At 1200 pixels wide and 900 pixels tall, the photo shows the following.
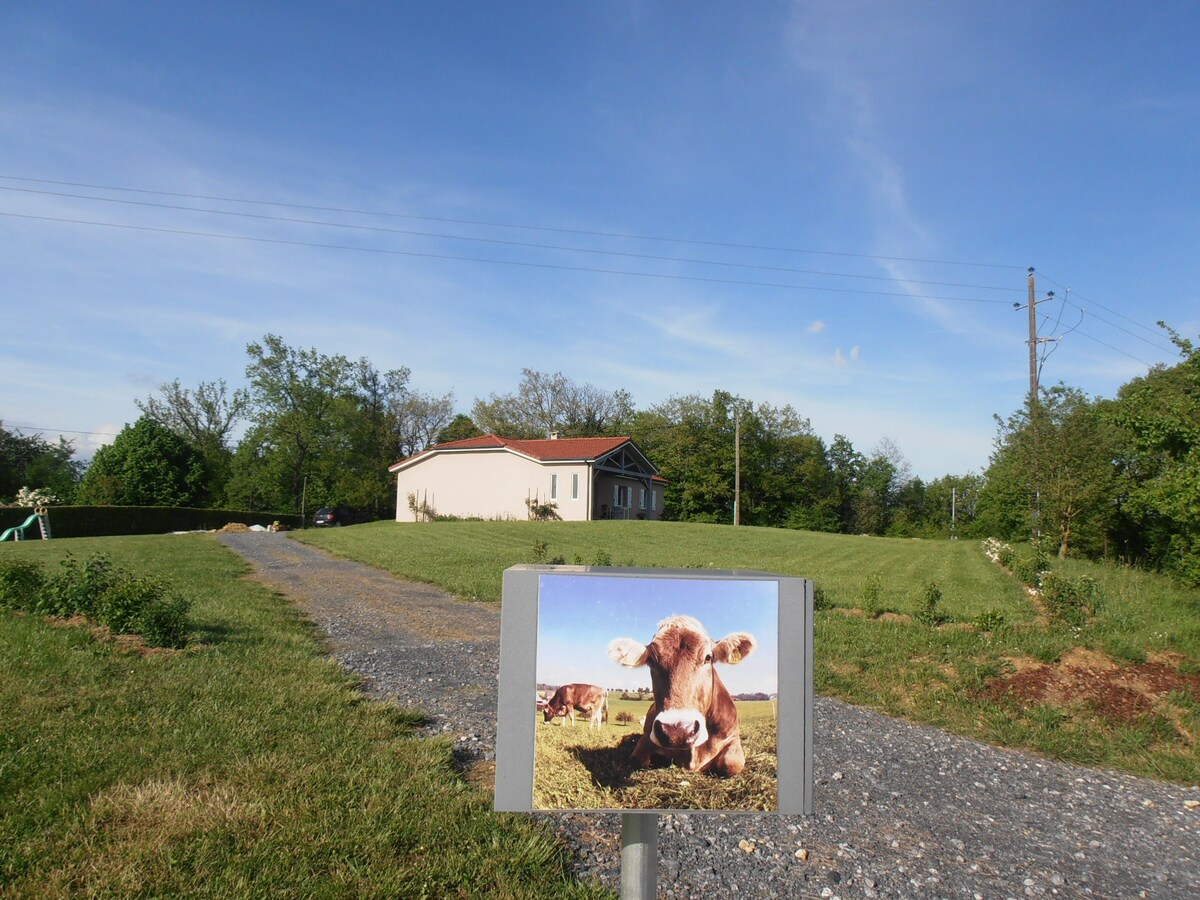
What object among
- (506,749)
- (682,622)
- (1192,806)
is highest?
(682,622)

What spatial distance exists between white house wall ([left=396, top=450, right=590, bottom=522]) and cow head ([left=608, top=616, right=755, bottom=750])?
112 ft

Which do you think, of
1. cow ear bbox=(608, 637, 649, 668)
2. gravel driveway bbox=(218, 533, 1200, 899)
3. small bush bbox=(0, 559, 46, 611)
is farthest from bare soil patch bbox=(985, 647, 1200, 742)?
small bush bbox=(0, 559, 46, 611)

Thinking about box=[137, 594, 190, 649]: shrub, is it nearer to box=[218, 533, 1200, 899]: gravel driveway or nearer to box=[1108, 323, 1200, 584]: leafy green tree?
box=[218, 533, 1200, 899]: gravel driveway

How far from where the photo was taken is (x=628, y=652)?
6.57ft

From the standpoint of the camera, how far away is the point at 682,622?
2.00 meters

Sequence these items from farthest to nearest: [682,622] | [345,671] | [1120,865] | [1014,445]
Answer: [1014,445], [345,671], [1120,865], [682,622]

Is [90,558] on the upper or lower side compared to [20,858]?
upper

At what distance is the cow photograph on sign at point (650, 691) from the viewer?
6.52 ft

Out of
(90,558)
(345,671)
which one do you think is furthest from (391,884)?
(90,558)

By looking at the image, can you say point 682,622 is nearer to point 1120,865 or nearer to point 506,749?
point 506,749

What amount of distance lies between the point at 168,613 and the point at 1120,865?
273 inches

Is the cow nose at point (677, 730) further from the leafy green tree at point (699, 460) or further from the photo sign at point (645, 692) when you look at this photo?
the leafy green tree at point (699, 460)

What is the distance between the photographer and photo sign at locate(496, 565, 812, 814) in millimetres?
1987

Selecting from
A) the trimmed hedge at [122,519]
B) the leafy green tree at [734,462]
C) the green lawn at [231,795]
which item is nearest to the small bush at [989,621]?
the green lawn at [231,795]
